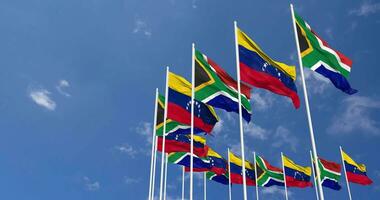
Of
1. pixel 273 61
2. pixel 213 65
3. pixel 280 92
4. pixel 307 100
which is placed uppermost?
pixel 213 65

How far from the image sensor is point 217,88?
18.6 metres

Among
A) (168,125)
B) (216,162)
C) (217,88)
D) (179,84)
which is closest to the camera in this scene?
(217,88)

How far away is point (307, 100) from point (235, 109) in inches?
178

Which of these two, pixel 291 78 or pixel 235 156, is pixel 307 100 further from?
pixel 235 156

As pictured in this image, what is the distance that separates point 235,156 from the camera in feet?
113

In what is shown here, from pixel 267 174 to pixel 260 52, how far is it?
22.7 metres

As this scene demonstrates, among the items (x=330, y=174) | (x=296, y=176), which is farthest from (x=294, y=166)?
(x=330, y=174)

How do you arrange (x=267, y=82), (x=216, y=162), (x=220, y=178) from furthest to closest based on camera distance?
(x=220, y=178) → (x=216, y=162) → (x=267, y=82)

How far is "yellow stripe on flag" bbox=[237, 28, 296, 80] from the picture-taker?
666 inches

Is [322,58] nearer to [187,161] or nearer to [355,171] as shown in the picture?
[187,161]

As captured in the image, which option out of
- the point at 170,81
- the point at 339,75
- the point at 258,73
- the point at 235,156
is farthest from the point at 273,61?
the point at 235,156

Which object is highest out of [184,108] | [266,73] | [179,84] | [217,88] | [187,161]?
[179,84]

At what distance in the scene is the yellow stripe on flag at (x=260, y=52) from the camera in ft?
55.5

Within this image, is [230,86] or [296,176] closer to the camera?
[230,86]
